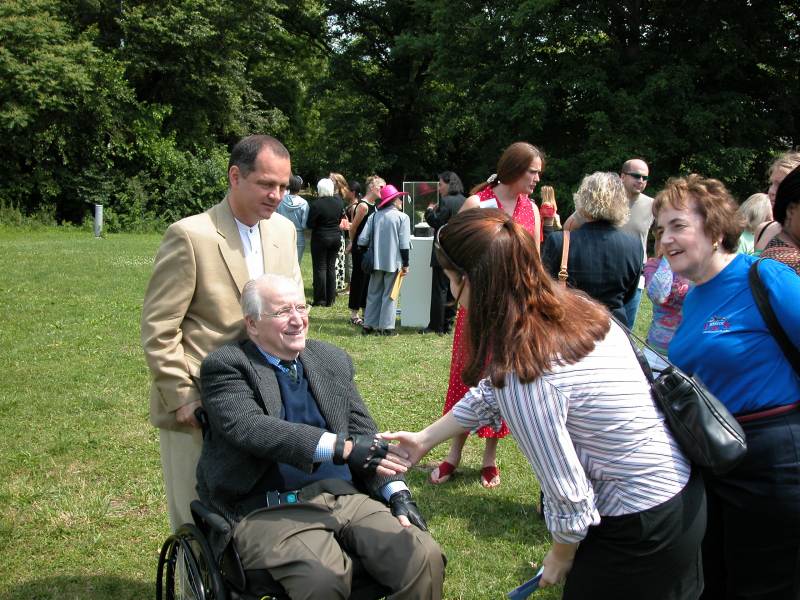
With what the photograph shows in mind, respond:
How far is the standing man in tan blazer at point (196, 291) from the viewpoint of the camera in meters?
3.04

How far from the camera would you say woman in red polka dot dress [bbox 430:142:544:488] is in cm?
459

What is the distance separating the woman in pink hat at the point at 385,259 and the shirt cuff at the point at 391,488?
6.51m

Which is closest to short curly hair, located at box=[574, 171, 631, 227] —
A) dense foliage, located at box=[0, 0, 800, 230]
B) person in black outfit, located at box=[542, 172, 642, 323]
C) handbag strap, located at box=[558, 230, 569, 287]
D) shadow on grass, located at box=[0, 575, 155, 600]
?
person in black outfit, located at box=[542, 172, 642, 323]

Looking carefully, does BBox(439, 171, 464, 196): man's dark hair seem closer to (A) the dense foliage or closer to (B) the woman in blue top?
(B) the woman in blue top

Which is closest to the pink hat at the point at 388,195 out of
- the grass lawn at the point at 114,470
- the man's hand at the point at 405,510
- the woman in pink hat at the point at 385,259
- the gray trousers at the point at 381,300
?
the woman in pink hat at the point at 385,259

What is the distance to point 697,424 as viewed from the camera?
2.05m

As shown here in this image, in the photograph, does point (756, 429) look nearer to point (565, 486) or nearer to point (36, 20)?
point (565, 486)

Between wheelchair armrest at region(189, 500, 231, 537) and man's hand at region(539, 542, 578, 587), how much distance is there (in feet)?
3.74

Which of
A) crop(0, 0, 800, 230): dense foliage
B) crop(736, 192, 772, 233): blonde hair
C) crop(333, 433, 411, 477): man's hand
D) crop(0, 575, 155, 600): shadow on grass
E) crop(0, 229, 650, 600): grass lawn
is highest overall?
crop(0, 0, 800, 230): dense foliage

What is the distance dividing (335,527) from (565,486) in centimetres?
112

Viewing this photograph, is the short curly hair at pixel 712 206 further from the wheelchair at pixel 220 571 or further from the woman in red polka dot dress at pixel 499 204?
the woman in red polka dot dress at pixel 499 204

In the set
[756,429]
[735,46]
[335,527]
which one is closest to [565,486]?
[756,429]

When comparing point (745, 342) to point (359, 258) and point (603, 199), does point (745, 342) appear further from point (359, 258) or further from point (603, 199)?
point (359, 258)

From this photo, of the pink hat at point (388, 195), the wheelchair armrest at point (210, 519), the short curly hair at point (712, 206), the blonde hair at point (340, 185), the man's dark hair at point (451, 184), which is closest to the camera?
the short curly hair at point (712, 206)
